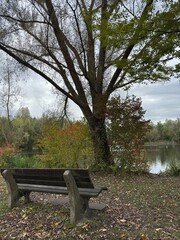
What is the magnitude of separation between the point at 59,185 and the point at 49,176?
204 millimetres

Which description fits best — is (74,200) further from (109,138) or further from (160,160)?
(160,160)

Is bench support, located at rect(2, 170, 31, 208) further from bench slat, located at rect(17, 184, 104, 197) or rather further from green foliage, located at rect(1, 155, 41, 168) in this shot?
green foliage, located at rect(1, 155, 41, 168)

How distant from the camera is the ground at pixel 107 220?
366cm

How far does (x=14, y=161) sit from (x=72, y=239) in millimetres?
10389

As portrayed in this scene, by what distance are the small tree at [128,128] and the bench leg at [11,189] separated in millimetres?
4782

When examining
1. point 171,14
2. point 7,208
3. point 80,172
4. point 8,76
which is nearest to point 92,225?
point 80,172

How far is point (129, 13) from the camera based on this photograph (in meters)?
7.89

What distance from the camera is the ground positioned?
366 cm

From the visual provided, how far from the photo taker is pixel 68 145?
35.4 feet

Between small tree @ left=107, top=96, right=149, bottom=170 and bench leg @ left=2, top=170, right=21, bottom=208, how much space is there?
4782 mm

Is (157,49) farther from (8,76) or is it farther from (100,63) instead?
(8,76)

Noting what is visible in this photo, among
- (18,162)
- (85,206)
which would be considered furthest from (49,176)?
(18,162)

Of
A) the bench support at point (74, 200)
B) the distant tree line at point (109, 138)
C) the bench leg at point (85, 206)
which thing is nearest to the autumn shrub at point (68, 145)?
the distant tree line at point (109, 138)

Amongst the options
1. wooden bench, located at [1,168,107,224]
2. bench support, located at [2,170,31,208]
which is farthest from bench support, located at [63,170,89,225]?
bench support, located at [2,170,31,208]
